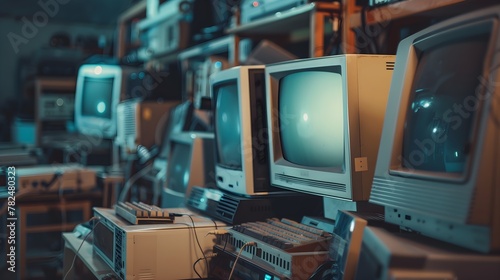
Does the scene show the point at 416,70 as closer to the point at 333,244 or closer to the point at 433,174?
the point at 433,174

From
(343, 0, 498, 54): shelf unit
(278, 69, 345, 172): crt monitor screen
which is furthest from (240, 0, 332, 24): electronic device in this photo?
(278, 69, 345, 172): crt monitor screen

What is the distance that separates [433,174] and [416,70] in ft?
0.92

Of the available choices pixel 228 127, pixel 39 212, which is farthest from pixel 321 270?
pixel 39 212

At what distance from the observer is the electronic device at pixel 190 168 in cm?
267

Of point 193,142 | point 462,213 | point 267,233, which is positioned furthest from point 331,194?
point 193,142

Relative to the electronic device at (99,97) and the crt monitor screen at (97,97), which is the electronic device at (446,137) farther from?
the crt monitor screen at (97,97)

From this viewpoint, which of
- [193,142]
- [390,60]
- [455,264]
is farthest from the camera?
[193,142]

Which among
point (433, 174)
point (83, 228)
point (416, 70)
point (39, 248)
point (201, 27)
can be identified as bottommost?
point (39, 248)

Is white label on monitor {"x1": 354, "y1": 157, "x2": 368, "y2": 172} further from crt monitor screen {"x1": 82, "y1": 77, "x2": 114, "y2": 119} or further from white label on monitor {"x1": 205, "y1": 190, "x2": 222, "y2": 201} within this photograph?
crt monitor screen {"x1": 82, "y1": 77, "x2": 114, "y2": 119}

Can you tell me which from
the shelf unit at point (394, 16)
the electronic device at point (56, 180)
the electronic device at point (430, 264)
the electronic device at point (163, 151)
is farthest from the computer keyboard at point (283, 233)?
the electronic device at point (56, 180)

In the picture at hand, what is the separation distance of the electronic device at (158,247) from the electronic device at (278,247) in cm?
7

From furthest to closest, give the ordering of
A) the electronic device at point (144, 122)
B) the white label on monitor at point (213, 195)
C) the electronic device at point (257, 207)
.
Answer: the electronic device at point (144, 122), the white label on monitor at point (213, 195), the electronic device at point (257, 207)

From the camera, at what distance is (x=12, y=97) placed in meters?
7.04

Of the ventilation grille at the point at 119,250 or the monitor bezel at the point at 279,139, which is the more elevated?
the monitor bezel at the point at 279,139
